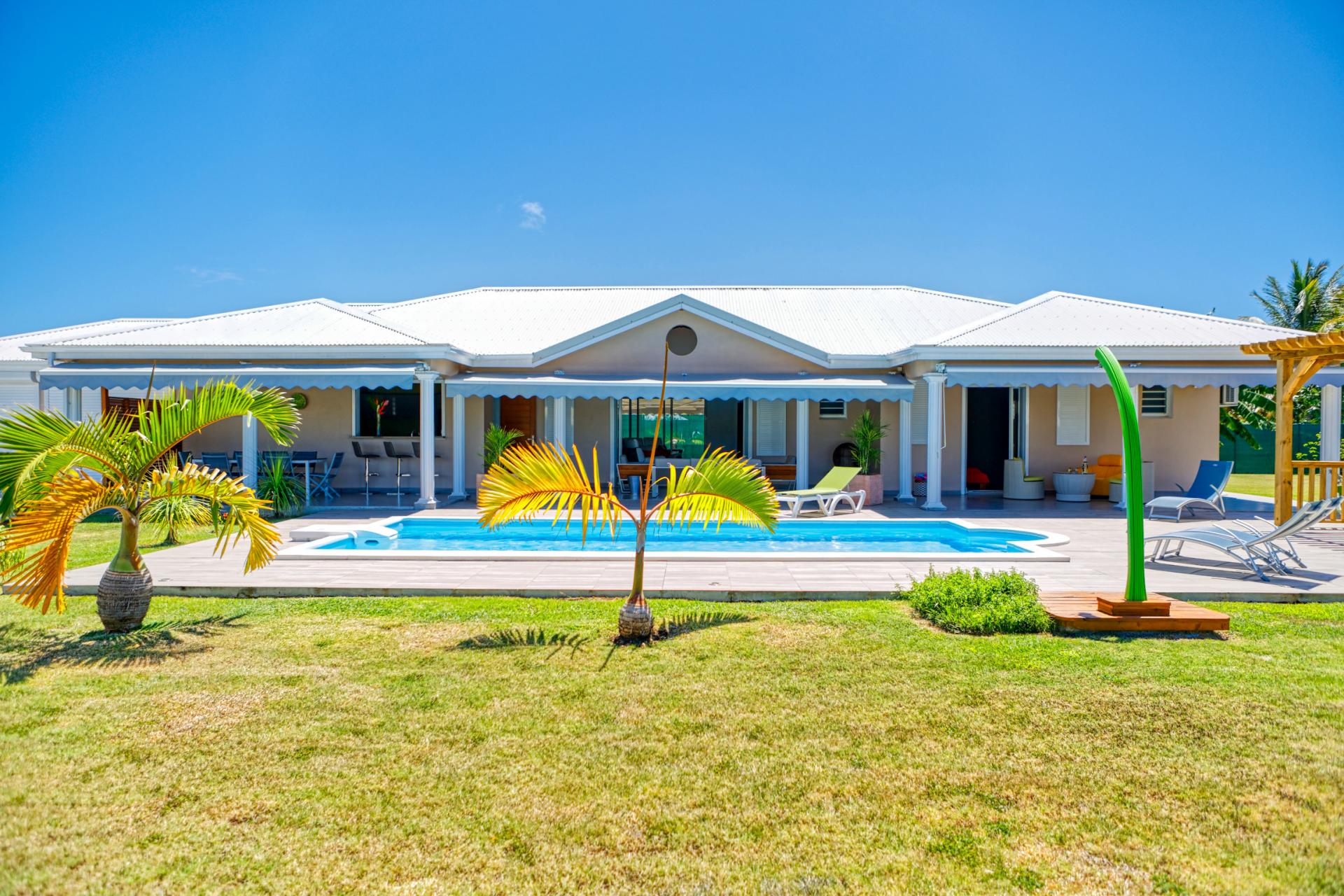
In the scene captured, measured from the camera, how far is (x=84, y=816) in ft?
13.7

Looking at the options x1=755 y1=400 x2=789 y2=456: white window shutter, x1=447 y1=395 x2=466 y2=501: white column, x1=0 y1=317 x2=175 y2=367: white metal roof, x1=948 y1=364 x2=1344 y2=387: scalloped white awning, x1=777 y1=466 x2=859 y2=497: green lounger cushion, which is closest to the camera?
x1=777 y1=466 x2=859 y2=497: green lounger cushion

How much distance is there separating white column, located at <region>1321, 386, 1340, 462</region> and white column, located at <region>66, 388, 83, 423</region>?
1304 inches

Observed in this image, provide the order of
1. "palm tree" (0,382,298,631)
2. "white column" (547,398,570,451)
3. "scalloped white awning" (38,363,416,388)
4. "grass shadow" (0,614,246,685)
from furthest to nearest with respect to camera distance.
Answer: "white column" (547,398,570,451), "scalloped white awning" (38,363,416,388), "palm tree" (0,382,298,631), "grass shadow" (0,614,246,685)

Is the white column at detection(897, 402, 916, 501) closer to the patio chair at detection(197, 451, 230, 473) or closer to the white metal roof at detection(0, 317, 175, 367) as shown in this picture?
the patio chair at detection(197, 451, 230, 473)

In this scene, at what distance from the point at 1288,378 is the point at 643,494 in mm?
15324

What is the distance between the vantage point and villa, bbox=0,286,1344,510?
19734 mm

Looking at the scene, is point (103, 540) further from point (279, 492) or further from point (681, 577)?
point (681, 577)

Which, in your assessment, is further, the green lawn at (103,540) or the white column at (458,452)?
the white column at (458,452)

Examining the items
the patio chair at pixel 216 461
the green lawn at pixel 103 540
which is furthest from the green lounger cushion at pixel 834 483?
the patio chair at pixel 216 461

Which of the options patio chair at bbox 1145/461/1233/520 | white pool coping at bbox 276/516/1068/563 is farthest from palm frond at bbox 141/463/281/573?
patio chair at bbox 1145/461/1233/520

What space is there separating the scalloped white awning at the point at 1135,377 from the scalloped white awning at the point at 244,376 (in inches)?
562

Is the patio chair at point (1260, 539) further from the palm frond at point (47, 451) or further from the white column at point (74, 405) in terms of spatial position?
the white column at point (74, 405)

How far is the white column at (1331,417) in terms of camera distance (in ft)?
62.1

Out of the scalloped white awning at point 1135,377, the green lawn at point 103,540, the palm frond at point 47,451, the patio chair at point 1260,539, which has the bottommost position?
the green lawn at point 103,540
